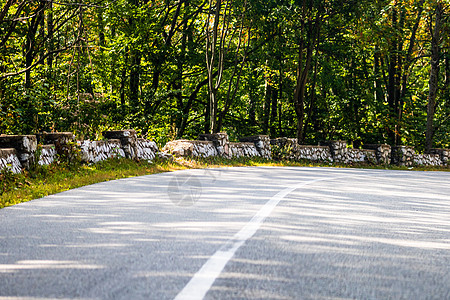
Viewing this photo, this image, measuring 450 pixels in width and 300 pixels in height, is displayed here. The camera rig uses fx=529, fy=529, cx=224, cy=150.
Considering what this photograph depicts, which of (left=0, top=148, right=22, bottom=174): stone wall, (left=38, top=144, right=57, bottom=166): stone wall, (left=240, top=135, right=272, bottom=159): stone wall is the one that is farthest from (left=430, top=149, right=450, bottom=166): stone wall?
(left=0, top=148, right=22, bottom=174): stone wall

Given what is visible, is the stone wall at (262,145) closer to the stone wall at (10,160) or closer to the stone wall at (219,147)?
the stone wall at (219,147)

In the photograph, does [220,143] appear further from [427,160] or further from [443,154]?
[443,154]

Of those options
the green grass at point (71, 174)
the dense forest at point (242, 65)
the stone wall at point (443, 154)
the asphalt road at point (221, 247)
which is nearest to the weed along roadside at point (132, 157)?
the green grass at point (71, 174)

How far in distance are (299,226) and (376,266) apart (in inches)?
67.3

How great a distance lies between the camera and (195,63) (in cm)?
2912

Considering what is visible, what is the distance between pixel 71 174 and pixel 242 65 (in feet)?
47.7

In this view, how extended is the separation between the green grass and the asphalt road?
0.58 meters

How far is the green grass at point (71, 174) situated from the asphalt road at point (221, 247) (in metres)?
0.58

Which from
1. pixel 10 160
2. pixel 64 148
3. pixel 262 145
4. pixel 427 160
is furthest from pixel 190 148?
pixel 427 160

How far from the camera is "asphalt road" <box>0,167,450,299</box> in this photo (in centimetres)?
367

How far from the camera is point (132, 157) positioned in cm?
1527

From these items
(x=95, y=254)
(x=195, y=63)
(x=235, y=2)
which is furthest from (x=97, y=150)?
(x=195, y=63)

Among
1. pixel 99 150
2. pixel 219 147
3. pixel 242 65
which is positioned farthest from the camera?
pixel 242 65

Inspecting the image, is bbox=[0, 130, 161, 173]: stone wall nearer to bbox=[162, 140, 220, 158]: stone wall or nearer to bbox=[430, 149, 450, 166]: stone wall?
bbox=[162, 140, 220, 158]: stone wall
